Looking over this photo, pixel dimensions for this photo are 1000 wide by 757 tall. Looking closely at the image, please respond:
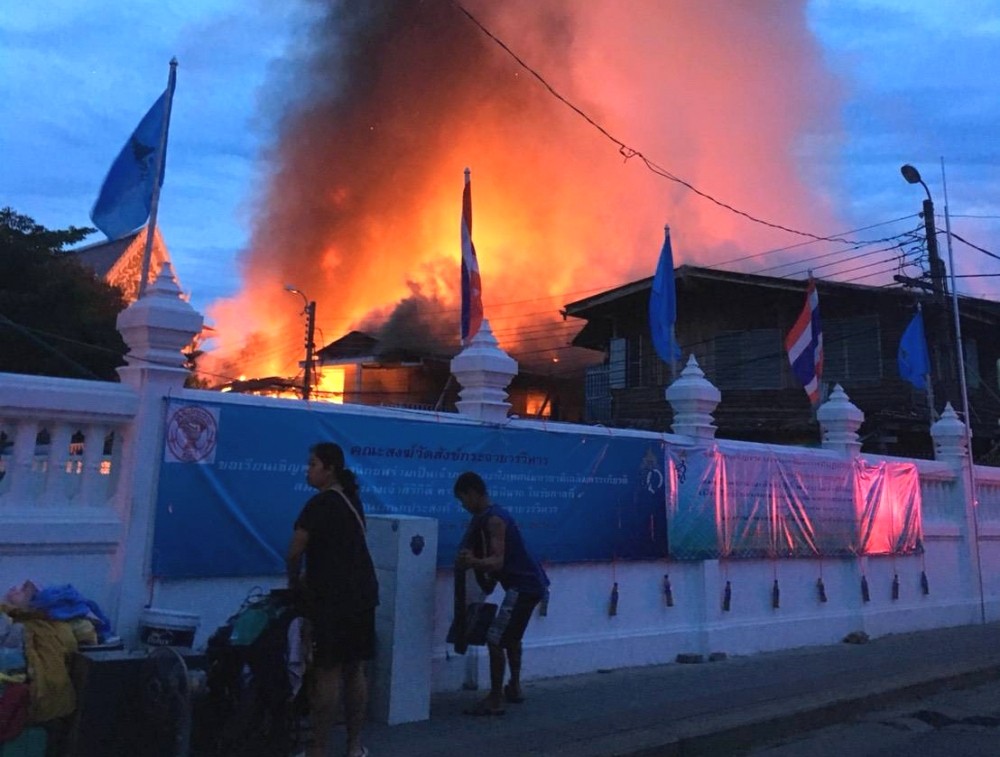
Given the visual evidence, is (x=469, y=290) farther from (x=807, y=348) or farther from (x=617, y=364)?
(x=617, y=364)

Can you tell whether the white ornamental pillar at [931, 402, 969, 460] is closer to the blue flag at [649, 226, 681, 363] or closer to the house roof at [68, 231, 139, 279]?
the blue flag at [649, 226, 681, 363]

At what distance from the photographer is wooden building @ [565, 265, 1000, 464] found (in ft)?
69.6

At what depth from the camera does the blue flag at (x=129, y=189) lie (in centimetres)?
664

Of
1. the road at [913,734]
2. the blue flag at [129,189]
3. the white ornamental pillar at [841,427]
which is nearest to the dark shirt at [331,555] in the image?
the road at [913,734]

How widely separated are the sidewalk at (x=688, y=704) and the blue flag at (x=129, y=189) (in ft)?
13.7

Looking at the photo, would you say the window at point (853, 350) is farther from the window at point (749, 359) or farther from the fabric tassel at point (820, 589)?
the fabric tassel at point (820, 589)

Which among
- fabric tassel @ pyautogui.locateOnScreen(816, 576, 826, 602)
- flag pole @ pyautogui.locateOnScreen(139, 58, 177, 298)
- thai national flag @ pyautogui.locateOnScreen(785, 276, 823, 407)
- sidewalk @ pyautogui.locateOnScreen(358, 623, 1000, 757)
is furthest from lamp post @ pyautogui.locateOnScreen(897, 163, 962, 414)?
flag pole @ pyautogui.locateOnScreen(139, 58, 177, 298)

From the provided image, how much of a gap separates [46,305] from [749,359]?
16.7 m

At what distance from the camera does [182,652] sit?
4207mm

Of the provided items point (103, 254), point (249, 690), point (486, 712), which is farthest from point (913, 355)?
point (103, 254)

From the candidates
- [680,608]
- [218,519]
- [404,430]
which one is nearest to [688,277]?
[680,608]

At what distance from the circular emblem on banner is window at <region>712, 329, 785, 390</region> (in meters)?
18.9

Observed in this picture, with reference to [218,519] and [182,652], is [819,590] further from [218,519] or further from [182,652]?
[182,652]

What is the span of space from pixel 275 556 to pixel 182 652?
60.6 inches
